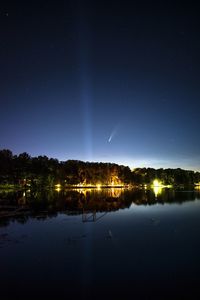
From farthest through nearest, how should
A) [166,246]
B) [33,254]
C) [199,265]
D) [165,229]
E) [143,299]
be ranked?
[165,229]
[166,246]
[33,254]
[199,265]
[143,299]

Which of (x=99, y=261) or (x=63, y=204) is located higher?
(x=63, y=204)

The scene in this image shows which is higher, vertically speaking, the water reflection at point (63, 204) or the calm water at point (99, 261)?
the water reflection at point (63, 204)

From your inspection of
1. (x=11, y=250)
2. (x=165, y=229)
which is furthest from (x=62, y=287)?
(x=165, y=229)

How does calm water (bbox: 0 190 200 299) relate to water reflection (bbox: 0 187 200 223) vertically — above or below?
below

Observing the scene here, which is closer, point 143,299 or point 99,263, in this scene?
point 143,299

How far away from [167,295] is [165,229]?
22259mm

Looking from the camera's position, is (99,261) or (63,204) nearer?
(99,261)

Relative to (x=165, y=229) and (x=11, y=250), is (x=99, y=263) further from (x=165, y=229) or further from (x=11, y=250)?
(x=165, y=229)

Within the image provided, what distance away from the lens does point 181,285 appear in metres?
18.9

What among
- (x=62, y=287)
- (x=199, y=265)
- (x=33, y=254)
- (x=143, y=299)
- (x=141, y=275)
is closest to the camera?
(x=143, y=299)

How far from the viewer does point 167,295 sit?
56.7 feet

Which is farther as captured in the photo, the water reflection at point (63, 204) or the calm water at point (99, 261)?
the water reflection at point (63, 204)

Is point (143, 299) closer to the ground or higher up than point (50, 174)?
closer to the ground

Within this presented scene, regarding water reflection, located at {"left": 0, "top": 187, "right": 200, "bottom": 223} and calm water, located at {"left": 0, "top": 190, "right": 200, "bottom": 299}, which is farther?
water reflection, located at {"left": 0, "top": 187, "right": 200, "bottom": 223}
